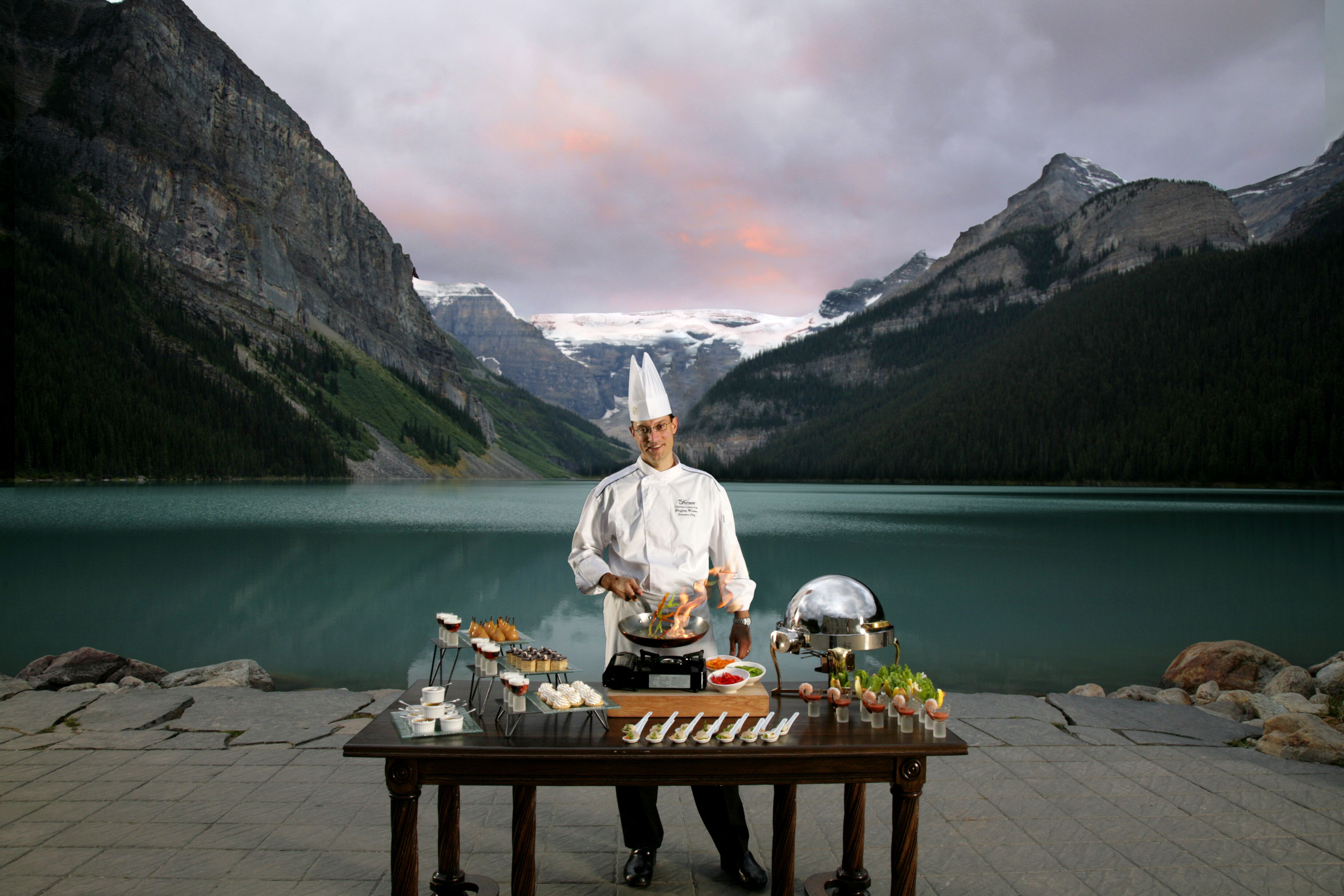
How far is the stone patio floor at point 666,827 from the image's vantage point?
4.56 m

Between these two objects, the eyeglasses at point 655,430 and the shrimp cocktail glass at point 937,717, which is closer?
the shrimp cocktail glass at point 937,717

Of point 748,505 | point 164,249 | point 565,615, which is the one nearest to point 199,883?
Result: point 565,615

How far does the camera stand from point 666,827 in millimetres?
5496

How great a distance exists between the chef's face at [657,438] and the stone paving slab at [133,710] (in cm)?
619

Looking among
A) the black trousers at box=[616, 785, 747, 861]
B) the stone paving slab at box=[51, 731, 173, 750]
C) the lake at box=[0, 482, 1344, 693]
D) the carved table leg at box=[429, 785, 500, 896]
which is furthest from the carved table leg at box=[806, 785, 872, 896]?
the lake at box=[0, 482, 1344, 693]

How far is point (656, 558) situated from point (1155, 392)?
13359 centimetres

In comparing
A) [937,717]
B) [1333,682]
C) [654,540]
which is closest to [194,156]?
[654,540]

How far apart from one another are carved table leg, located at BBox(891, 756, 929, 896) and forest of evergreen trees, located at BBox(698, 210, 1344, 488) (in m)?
111

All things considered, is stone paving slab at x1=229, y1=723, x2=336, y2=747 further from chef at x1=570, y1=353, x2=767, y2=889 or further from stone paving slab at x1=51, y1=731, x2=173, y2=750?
chef at x1=570, y1=353, x2=767, y2=889

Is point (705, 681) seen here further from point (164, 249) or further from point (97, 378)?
point (164, 249)

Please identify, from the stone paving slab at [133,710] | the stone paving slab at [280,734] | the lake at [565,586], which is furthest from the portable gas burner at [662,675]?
the lake at [565,586]

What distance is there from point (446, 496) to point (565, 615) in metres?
64.3

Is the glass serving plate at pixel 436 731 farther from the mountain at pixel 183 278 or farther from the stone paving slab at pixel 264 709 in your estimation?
the mountain at pixel 183 278

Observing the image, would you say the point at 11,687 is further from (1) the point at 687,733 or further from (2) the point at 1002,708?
(2) the point at 1002,708
